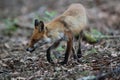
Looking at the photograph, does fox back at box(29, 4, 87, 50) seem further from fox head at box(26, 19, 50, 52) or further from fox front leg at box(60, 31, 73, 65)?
fox front leg at box(60, 31, 73, 65)

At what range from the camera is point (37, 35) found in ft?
30.3

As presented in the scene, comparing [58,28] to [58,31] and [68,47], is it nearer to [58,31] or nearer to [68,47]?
[58,31]

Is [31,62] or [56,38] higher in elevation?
[56,38]

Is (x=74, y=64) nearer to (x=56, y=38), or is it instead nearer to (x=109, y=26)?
(x=56, y=38)

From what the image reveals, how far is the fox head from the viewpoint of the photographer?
30.2 feet

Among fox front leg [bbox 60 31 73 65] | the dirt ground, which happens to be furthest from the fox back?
the dirt ground

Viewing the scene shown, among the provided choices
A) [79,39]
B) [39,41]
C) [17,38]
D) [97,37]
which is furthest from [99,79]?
[17,38]

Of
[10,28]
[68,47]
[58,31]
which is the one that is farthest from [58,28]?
[10,28]

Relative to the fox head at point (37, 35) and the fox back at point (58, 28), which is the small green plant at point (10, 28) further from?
the fox head at point (37, 35)

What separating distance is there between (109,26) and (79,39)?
6.29 metres

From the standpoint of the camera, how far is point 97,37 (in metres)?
12.3

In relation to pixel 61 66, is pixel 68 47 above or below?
above

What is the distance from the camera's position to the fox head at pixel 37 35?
9.20 m

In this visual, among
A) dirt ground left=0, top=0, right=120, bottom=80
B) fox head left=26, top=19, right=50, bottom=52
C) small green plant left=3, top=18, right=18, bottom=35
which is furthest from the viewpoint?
small green plant left=3, top=18, right=18, bottom=35
